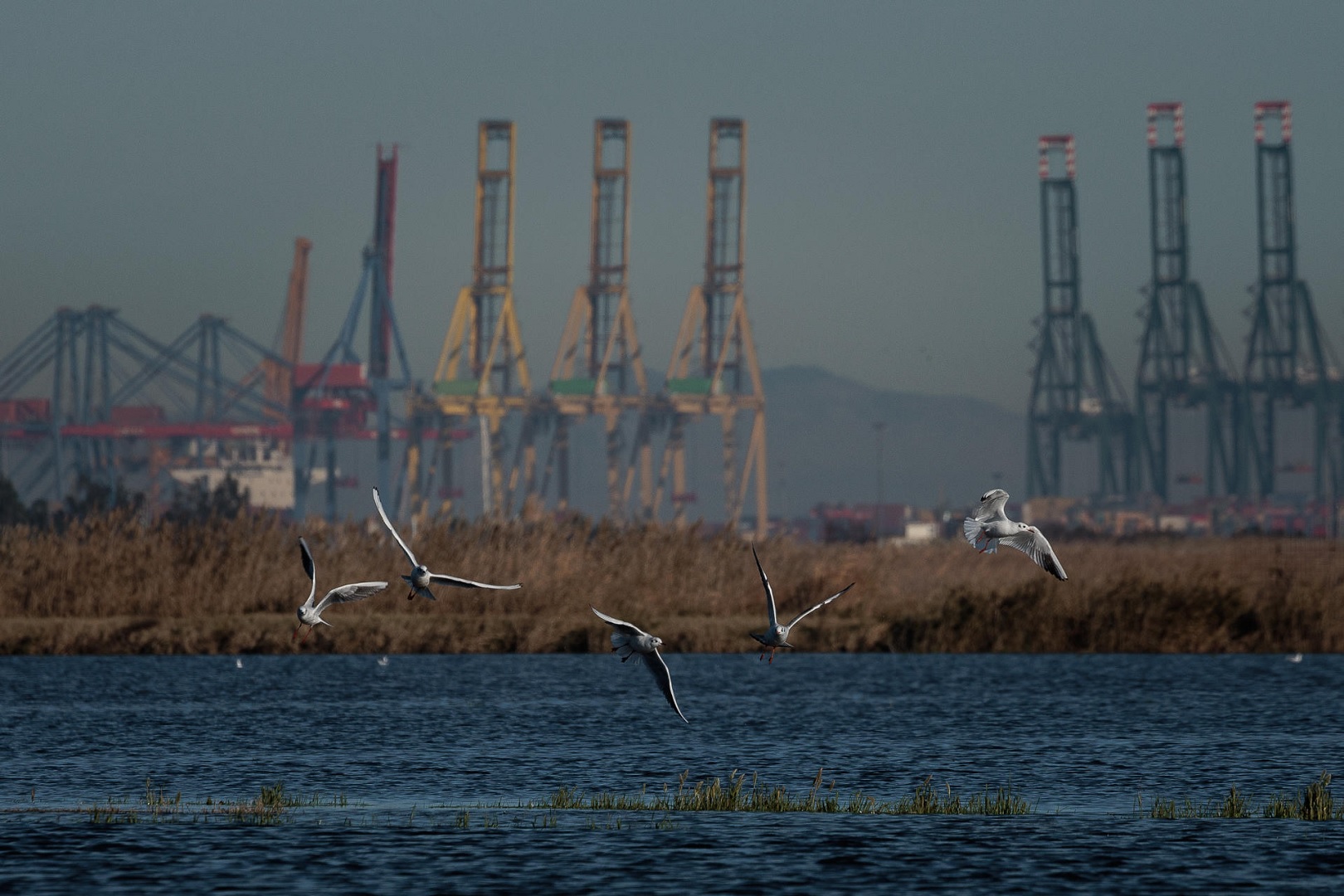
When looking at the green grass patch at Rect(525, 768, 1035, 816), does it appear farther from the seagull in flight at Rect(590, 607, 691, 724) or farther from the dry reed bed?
the dry reed bed

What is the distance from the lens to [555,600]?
1981 inches

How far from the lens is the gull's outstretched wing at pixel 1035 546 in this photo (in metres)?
21.5

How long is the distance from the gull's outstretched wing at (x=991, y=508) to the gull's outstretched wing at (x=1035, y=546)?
0.83 feet

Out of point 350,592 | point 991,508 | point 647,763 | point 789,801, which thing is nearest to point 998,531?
point 991,508

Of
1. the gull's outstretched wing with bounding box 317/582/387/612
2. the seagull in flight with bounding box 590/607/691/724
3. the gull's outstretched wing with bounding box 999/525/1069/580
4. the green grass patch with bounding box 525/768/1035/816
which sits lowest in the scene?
the green grass patch with bounding box 525/768/1035/816

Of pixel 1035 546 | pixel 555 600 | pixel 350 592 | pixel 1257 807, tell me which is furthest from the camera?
pixel 555 600

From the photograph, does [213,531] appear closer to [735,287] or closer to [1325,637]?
[1325,637]

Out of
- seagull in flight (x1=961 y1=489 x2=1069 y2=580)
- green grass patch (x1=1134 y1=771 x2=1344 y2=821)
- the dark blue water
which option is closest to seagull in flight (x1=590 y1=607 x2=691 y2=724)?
the dark blue water

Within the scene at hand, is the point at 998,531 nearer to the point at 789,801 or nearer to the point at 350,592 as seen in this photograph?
the point at 789,801

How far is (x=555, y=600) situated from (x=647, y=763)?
19.9 meters

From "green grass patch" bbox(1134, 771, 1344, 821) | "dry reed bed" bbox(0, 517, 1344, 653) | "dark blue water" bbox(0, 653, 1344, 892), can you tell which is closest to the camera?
"dark blue water" bbox(0, 653, 1344, 892)

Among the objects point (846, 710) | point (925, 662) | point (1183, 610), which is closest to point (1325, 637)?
point (1183, 610)

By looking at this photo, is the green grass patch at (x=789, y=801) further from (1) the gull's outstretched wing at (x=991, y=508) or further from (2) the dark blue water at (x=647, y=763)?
(1) the gull's outstretched wing at (x=991, y=508)

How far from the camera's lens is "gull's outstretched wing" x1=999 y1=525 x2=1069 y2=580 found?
845 inches
